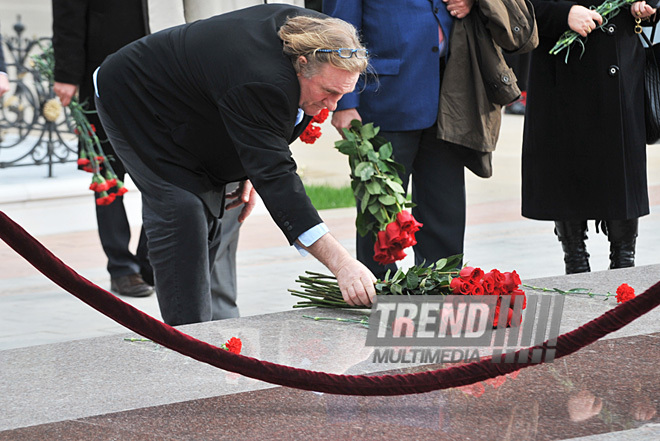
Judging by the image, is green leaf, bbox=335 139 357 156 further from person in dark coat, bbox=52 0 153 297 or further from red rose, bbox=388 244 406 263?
person in dark coat, bbox=52 0 153 297

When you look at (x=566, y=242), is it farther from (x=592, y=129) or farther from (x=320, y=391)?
(x=320, y=391)

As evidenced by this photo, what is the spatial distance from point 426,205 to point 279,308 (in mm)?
1105

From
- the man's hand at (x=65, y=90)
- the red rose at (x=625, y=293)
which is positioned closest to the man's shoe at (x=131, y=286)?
the man's hand at (x=65, y=90)

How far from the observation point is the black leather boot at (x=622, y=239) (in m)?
4.65

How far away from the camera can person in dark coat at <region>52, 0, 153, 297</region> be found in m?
5.22

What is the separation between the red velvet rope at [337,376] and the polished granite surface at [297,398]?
3.6 inches

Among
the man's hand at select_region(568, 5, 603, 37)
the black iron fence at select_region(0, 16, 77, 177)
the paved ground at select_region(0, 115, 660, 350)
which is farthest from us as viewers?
the black iron fence at select_region(0, 16, 77, 177)

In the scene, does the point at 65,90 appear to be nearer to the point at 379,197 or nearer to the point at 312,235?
the point at 379,197

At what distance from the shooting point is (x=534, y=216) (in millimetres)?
4750

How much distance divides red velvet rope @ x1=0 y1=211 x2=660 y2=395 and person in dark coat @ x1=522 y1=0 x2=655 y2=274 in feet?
6.90

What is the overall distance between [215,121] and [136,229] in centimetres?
399

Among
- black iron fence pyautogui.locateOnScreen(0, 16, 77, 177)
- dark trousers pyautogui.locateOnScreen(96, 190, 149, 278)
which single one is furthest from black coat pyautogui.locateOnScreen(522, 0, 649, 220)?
black iron fence pyautogui.locateOnScreen(0, 16, 77, 177)

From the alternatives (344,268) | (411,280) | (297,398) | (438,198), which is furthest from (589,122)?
(297,398)

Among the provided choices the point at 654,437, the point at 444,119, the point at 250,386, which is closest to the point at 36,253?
the point at 250,386
